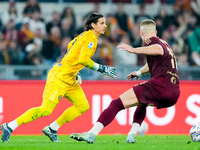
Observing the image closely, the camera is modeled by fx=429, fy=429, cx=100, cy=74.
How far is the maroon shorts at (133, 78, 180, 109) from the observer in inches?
262

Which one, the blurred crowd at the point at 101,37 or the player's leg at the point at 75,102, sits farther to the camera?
the blurred crowd at the point at 101,37

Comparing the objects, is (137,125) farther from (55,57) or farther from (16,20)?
(16,20)

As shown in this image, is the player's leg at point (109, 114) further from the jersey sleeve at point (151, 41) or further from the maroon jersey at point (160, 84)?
the jersey sleeve at point (151, 41)

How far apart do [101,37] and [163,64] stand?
23.0 feet

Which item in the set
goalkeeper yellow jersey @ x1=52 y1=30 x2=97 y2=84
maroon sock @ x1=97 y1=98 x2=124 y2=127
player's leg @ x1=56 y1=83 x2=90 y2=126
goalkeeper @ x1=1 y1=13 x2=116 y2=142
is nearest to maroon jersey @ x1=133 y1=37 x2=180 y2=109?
maroon sock @ x1=97 y1=98 x2=124 y2=127

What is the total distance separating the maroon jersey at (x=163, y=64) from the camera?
22.0 feet

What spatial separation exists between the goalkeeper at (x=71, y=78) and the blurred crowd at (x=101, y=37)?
4.59 meters

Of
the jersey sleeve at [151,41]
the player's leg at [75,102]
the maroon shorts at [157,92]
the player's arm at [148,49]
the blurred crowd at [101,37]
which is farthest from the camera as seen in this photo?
the blurred crowd at [101,37]

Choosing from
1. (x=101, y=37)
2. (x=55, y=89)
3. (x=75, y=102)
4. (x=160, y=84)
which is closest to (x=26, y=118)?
(x=55, y=89)

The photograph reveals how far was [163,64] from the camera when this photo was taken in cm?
672

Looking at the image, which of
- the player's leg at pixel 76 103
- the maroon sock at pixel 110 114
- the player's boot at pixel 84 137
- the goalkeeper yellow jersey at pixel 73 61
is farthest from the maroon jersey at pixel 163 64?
the player's leg at pixel 76 103

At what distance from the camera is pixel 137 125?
7.29 m

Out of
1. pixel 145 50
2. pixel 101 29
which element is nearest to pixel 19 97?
pixel 101 29

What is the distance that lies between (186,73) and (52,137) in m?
5.04
